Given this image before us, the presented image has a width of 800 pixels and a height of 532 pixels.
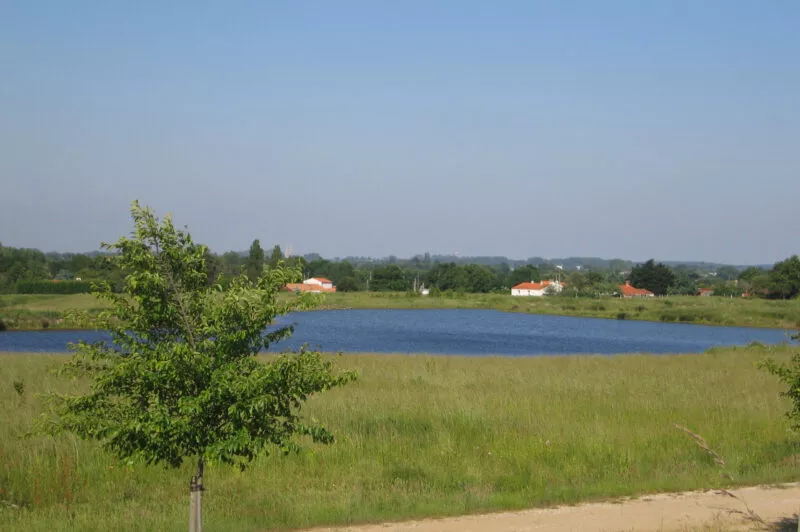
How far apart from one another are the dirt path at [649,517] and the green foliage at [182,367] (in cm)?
298

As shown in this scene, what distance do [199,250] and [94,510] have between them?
4.79m

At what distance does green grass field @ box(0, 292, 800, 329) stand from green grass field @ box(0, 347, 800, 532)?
56.2 metres

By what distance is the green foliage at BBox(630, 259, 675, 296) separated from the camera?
16226 cm

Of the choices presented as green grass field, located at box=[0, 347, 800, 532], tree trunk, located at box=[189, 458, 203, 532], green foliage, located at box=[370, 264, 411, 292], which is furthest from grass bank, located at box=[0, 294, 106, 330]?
green foliage, located at box=[370, 264, 411, 292]

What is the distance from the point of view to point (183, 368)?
22.8ft

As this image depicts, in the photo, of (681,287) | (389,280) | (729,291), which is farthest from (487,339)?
(681,287)

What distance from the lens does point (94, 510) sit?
10.2 meters

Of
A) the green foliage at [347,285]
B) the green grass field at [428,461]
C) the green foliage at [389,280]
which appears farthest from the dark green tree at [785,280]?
the green grass field at [428,461]

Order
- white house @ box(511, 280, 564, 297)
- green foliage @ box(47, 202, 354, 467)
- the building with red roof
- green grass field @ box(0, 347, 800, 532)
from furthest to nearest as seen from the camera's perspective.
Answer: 1. white house @ box(511, 280, 564, 297)
2. the building with red roof
3. green grass field @ box(0, 347, 800, 532)
4. green foliage @ box(47, 202, 354, 467)

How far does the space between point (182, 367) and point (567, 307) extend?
121 metres

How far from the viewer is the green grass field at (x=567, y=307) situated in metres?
72.3

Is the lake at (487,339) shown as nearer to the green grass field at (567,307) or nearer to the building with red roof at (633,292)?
the green grass field at (567,307)

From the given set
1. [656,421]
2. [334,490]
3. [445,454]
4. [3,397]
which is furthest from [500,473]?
[3,397]

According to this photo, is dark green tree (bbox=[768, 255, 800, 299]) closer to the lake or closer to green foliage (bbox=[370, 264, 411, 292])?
the lake
